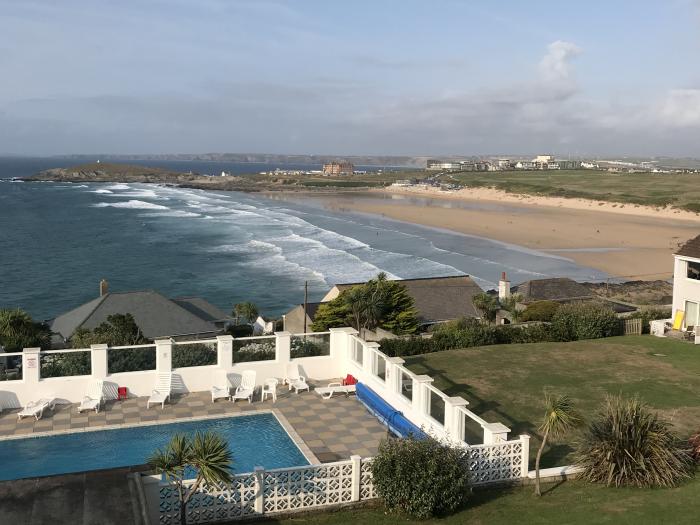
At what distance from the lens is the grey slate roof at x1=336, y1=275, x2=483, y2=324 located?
26.8m

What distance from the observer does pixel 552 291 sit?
3119 centimetres

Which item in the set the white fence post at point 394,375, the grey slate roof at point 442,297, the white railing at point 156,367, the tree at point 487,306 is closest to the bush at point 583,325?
the tree at point 487,306

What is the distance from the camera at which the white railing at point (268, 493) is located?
874 centimetres

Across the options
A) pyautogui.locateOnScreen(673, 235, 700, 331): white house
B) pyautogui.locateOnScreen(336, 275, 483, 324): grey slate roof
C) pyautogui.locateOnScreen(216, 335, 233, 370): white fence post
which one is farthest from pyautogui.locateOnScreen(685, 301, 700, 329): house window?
pyautogui.locateOnScreen(216, 335, 233, 370): white fence post

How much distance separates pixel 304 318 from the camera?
25.9 m

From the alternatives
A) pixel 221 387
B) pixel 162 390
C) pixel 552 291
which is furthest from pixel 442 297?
pixel 162 390

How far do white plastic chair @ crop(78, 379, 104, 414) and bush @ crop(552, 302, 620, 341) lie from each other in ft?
41.0

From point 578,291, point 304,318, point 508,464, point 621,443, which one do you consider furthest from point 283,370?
point 578,291

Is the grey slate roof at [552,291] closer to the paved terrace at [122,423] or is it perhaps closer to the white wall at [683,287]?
the white wall at [683,287]

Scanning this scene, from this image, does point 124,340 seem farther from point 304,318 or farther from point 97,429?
point 304,318

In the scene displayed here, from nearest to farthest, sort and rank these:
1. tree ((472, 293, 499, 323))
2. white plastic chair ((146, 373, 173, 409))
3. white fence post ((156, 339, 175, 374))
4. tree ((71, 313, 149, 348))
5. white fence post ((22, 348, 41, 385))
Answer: white fence post ((22, 348, 41, 385)), white plastic chair ((146, 373, 173, 409)), white fence post ((156, 339, 175, 374)), tree ((71, 313, 149, 348)), tree ((472, 293, 499, 323))

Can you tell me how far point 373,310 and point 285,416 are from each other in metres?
8.69

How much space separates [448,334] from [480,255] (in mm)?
A: 33992

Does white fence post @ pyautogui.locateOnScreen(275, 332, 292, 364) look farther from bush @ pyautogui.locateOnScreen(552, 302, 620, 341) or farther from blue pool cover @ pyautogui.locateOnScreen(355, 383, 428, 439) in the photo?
bush @ pyautogui.locateOnScreen(552, 302, 620, 341)
